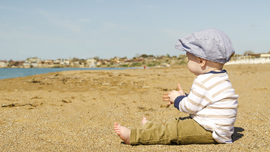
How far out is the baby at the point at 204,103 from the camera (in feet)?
5.55

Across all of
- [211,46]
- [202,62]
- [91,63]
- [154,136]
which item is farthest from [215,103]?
[91,63]

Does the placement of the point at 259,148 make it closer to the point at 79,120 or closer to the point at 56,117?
the point at 79,120

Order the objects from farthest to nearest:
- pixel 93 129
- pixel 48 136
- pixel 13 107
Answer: pixel 13 107 < pixel 93 129 < pixel 48 136

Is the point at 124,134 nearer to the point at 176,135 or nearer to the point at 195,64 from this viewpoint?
the point at 176,135

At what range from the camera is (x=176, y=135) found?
1794mm

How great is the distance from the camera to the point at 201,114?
174 centimetres

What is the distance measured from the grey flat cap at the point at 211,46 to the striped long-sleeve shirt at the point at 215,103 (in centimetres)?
15

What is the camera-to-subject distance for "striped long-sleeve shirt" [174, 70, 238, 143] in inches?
66.4

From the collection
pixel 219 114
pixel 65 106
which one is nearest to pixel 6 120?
pixel 65 106

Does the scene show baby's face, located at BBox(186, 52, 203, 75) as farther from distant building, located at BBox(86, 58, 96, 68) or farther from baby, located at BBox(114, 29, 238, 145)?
distant building, located at BBox(86, 58, 96, 68)

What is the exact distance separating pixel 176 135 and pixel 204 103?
1.22 feet

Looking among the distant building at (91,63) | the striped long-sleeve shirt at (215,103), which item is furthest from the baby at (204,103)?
the distant building at (91,63)

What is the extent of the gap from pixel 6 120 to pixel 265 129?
9.58ft

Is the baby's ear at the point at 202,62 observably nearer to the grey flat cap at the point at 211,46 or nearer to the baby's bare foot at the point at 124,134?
the grey flat cap at the point at 211,46
